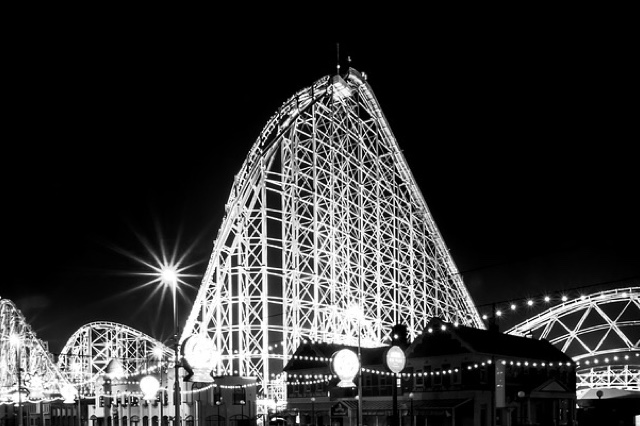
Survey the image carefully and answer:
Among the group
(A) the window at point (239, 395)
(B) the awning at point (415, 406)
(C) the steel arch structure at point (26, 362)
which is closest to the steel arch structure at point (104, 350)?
(C) the steel arch structure at point (26, 362)

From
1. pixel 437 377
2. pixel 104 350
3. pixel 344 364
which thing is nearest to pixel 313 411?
pixel 437 377

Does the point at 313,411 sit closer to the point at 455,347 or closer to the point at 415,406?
the point at 415,406

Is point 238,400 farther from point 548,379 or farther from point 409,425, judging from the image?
point 548,379

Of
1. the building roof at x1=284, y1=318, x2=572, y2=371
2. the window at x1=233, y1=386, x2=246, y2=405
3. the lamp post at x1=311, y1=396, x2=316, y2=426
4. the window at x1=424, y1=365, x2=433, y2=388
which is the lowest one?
the lamp post at x1=311, y1=396, x2=316, y2=426

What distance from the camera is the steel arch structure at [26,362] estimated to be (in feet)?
153

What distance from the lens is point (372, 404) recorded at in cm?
2955

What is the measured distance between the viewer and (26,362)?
49.2 m

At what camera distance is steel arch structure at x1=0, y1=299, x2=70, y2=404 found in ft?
153

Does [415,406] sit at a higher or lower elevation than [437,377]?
lower

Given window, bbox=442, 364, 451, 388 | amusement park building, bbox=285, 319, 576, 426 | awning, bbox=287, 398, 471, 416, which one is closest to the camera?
amusement park building, bbox=285, 319, 576, 426

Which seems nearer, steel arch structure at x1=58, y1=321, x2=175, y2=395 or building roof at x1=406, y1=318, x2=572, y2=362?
building roof at x1=406, y1=318, x2=572, y2=362

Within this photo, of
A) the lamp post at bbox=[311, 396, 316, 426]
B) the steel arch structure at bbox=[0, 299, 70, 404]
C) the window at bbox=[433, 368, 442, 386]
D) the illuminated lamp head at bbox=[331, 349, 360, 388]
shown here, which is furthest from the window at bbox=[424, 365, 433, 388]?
the steel arch structure at bbox=[0, 299, 70, 404]

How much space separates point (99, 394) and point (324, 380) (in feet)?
58.2

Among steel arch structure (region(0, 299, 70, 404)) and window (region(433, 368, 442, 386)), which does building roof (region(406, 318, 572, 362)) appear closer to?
window (region(433, 368, 442, 386))
